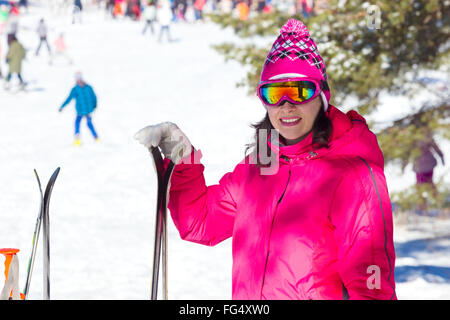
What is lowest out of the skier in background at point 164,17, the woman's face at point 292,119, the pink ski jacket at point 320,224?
the pink ski jacket at point 320,224

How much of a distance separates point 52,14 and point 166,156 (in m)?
33.7

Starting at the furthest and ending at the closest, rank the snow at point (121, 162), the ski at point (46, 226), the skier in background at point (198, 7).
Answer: the skier in background at point (198, 7) < the snow at point (121, 162) < the ski at point (46, 226)

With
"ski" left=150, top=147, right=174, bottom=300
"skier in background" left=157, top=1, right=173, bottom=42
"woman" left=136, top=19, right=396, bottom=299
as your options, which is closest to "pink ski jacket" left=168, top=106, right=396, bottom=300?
"woman" left=136, top=19, right=396, bottom=299

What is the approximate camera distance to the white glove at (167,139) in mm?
1937

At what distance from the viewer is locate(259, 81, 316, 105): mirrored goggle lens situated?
2035 mm

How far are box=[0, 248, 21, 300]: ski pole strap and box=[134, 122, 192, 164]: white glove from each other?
0.54 m

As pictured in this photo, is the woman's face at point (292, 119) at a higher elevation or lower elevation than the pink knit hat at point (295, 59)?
lower

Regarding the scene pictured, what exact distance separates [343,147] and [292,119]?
17 centimetres

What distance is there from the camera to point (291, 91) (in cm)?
204

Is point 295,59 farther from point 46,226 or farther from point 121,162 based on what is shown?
point 121,162

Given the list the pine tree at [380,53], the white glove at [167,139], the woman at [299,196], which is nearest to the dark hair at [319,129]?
→ the woman at [299,196]

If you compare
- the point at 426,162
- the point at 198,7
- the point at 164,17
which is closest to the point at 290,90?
the point at 426,162

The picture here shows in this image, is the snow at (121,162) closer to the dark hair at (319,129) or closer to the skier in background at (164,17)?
the skier in background at (164,17)

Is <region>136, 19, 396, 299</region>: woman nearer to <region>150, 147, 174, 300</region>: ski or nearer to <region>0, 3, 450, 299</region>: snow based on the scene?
<region>150, 147, 174, 300</region>: ski
